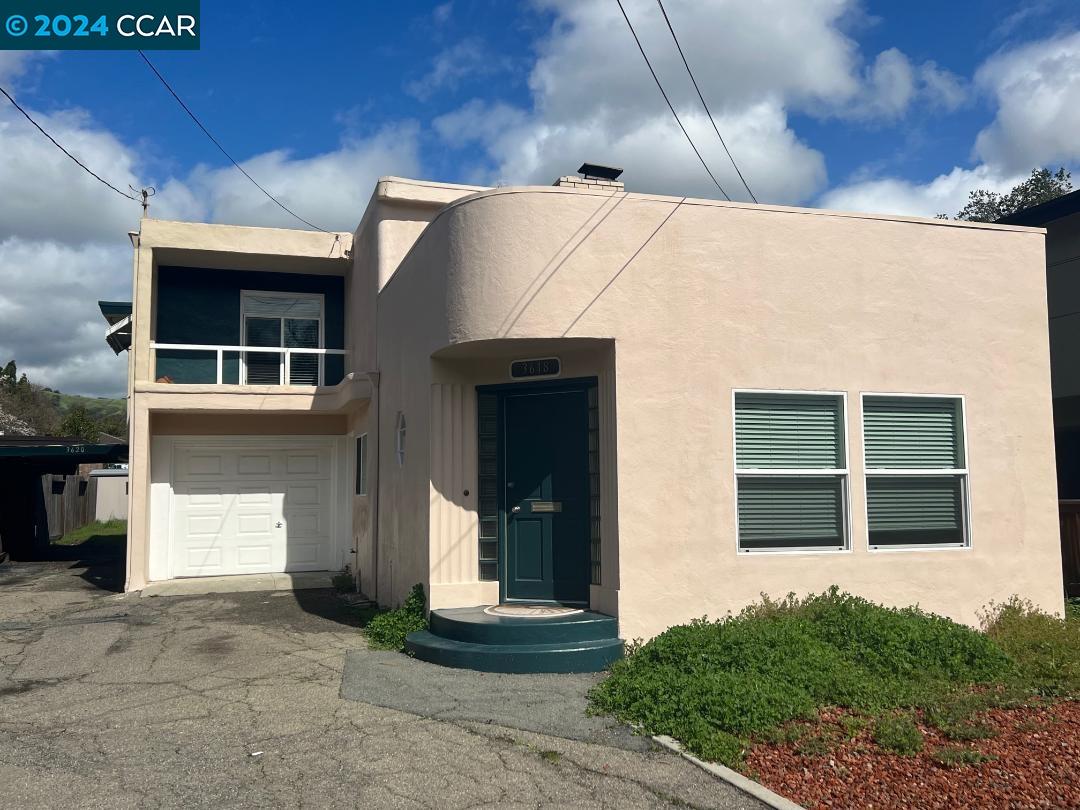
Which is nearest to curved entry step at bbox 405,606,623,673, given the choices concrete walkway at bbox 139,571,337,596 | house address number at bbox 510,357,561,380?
house address number at bbox 510,357,561,380

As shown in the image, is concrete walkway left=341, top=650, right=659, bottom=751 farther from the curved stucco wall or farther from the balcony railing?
the balcony railing

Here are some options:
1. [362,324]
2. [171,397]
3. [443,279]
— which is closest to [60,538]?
[171,397]

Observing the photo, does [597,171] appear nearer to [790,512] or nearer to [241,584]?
[790,512]

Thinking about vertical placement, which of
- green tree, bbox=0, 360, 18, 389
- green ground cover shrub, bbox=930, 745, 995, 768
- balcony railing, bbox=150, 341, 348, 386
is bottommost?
green ground cover shrub, bbox=930, 745, 995, 768

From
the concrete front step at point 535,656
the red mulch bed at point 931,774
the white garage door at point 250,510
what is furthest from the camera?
the white garage door at point 250,510

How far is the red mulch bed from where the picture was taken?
15.9 feet

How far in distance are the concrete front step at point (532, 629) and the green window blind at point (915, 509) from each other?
286cm

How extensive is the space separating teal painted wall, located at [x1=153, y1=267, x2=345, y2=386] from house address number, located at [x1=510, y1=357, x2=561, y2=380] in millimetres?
7354

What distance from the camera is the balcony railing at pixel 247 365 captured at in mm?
14711

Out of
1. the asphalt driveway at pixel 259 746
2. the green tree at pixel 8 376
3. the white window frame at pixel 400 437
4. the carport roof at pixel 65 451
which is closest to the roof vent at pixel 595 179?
the white window frame at pixel 400 437

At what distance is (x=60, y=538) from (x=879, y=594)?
77.3ft

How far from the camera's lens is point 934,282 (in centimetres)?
878

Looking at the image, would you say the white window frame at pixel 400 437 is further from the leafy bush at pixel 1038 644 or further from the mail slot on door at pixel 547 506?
the leafy bush at pixel 1038 644

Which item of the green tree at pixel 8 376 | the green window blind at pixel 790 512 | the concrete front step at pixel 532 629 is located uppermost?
the green tree at pixel 8 376
